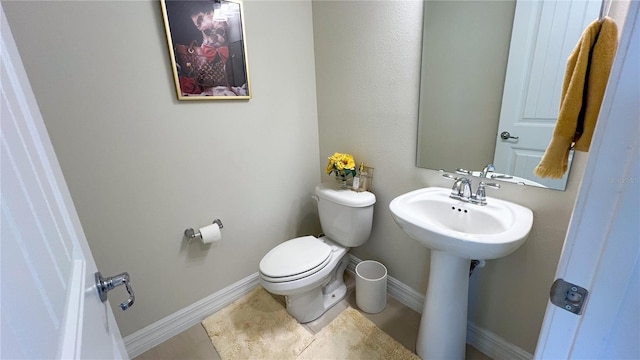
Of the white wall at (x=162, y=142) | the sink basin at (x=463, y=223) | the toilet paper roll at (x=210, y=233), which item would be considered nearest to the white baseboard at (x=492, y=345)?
the sink basin at (x=463, y=223)

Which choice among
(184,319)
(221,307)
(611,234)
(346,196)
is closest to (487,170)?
(346,196)

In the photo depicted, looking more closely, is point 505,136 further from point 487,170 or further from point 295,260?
point 295,260

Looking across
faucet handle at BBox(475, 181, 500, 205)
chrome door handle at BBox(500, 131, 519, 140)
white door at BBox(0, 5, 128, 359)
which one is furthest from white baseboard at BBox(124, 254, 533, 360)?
white door at BBox(0, 5, 128, 359)

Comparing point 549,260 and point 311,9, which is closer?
point 549,260

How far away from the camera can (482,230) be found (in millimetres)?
1084

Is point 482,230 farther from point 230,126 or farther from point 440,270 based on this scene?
point 230,126

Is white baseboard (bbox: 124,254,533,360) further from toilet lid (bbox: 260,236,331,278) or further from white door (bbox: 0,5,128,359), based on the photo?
white door (bbox: 0,5,128,359)

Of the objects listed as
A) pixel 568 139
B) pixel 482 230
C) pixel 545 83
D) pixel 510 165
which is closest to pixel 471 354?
pixel 482 230

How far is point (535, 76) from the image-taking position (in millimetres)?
983

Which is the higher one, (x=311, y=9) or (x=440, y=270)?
(x=311, y=9)

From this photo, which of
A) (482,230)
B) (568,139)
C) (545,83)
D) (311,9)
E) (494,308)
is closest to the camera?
(568,139)

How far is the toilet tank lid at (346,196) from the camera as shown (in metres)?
1.52

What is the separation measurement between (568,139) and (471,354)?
1198 mm

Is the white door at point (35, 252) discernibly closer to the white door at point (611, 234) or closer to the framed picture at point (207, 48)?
the white door at point (611, 234)
